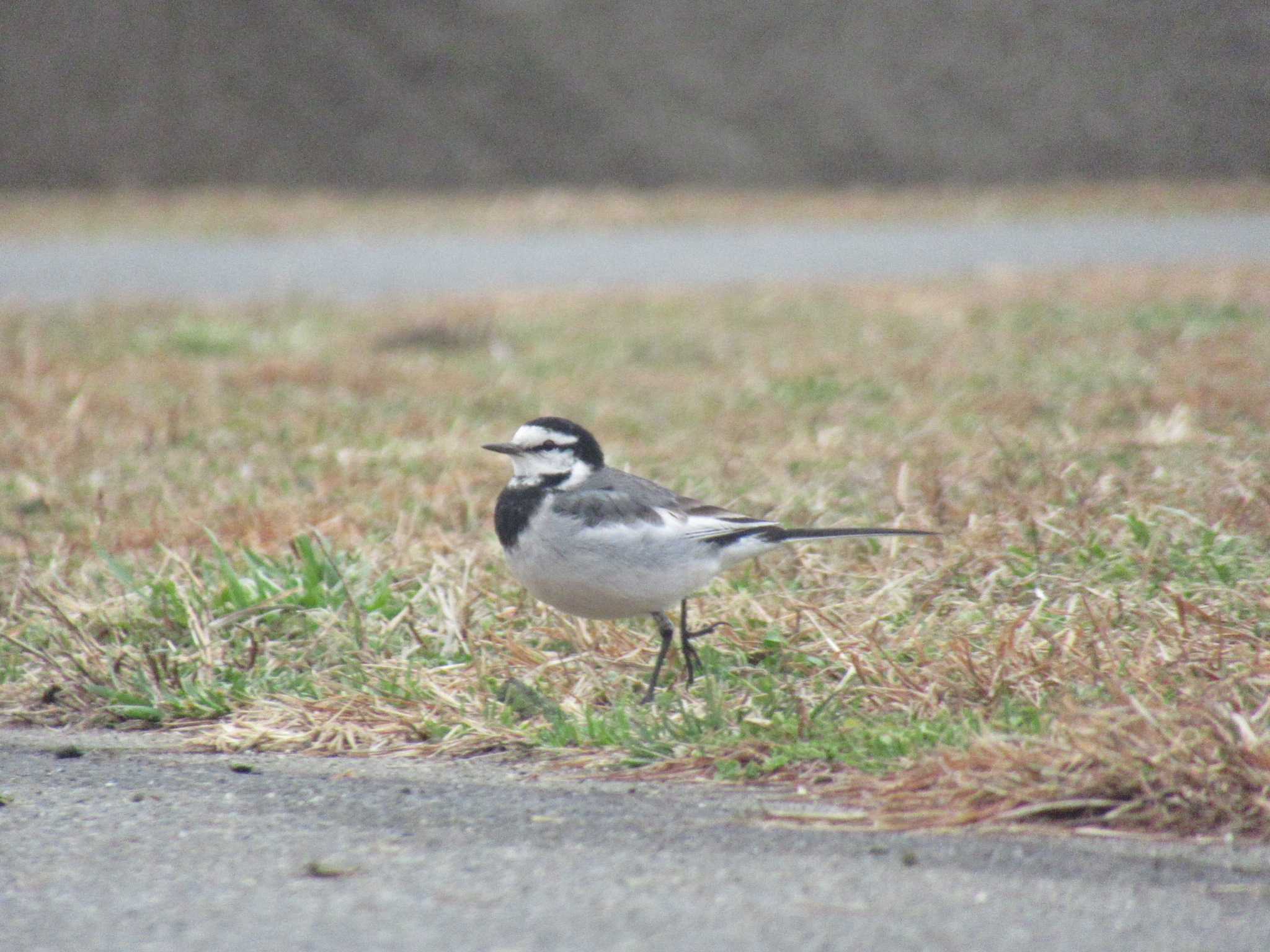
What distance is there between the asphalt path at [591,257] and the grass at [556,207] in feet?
2.75

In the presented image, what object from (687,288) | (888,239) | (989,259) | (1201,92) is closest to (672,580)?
(687,288)

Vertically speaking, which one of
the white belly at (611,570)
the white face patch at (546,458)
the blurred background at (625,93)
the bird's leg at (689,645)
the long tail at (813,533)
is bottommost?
the bird's leg at (689,645)

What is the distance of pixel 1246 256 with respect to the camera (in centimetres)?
1404

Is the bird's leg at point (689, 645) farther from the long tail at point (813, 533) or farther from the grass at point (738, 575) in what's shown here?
the long tail at point (813, 533)

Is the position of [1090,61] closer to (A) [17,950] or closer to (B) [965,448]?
(B) [965,448]

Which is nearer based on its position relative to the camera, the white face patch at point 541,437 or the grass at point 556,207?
the white face patch at point 541,437

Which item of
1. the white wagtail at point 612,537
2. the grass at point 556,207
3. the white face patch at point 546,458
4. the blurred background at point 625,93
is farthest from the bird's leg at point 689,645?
the blurred background at point 625,93

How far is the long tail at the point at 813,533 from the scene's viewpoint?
429 cm

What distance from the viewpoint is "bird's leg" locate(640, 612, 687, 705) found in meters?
4.25

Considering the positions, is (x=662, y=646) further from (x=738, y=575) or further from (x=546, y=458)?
(x=738, y=575)

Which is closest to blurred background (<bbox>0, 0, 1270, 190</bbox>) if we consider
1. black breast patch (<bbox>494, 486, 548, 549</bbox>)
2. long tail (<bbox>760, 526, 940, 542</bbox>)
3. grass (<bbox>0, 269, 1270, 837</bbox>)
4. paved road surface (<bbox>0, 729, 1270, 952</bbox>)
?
grass (<bbox>0, 269, 1270, 837</bbox>)

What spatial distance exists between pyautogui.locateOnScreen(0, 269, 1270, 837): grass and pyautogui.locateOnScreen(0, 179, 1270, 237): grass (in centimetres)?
903

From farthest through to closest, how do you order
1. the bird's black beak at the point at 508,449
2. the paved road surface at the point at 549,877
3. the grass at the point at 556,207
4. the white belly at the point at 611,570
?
the grass at the point at 556,207 < the bird's black beak at the point at 508,449 < the white belly at the point at 611,570 < the paved road surface at the point at 549,877

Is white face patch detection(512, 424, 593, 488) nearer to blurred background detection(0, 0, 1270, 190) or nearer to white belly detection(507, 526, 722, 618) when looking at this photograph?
white belly detection(507, 526, 722, 618)
